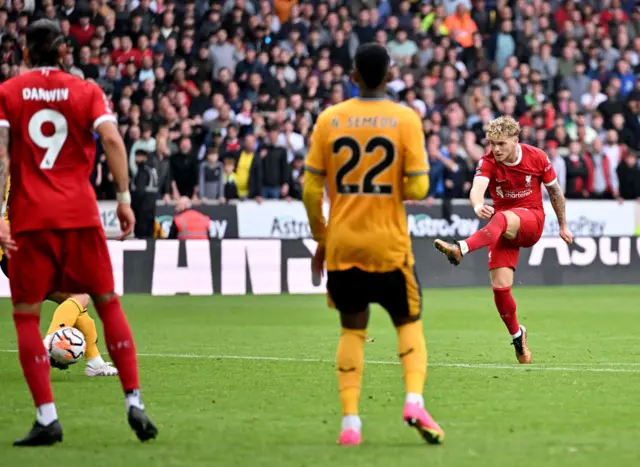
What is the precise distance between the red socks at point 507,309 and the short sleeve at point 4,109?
577cm

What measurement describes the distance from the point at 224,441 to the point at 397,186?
1629 mm

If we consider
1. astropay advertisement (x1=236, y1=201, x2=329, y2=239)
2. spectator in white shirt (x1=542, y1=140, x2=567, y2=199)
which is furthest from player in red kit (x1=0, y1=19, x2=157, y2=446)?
spectator in white shirt (x1=542, y1=140, x2=567, y2=199)

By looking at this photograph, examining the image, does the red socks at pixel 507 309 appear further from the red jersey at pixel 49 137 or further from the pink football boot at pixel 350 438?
the red jersey at pixel 49 137

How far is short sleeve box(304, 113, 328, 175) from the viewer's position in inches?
287

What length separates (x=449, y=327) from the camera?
624 inches

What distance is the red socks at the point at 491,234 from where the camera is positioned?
11.9m

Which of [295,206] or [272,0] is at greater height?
[272,0]

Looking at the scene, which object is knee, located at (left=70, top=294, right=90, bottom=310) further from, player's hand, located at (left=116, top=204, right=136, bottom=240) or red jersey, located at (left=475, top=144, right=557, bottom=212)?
red jersey, located at (left=475, top=144, right=557, bottom=212)

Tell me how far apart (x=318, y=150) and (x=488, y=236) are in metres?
4.89

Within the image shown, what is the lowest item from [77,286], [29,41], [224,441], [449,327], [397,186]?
[449,327]

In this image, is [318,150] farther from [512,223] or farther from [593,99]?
[593,99]

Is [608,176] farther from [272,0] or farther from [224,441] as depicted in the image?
[224,441]

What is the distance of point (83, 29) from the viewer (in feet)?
81.6

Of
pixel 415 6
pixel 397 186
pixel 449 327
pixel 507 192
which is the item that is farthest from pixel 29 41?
pixel 415 6
